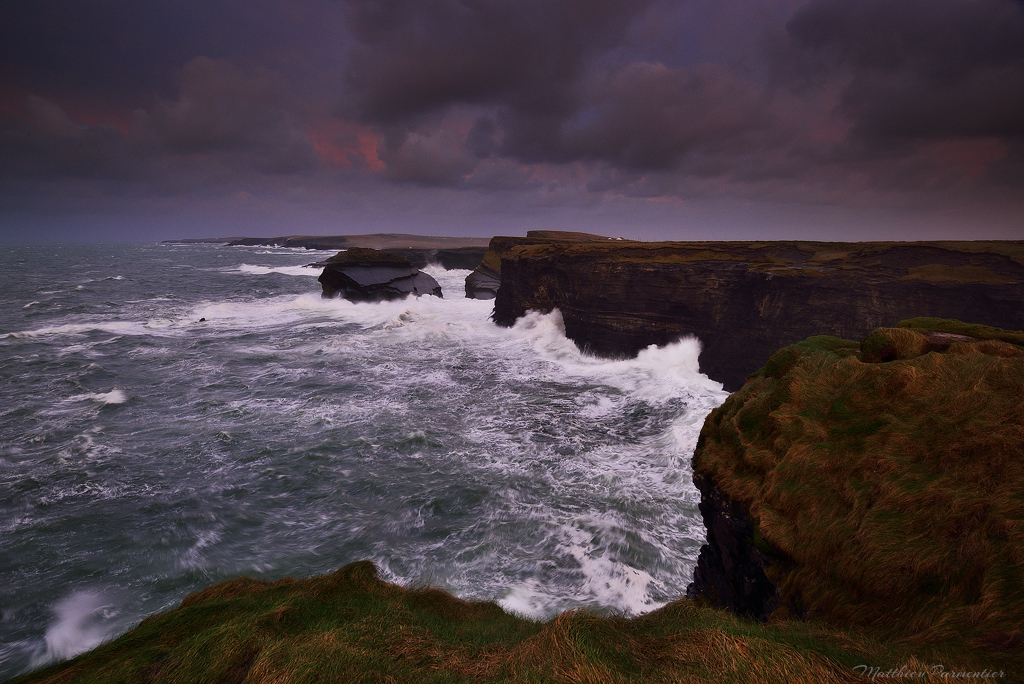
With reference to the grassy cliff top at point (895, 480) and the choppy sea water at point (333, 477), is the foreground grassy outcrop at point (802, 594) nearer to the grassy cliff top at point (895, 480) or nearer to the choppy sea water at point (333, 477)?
the grassy cliff top at point (895, 480)

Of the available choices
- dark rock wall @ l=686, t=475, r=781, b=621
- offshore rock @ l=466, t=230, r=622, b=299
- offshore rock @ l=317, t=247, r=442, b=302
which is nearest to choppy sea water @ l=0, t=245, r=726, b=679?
dark rock wall @ l=686, t=475, r=781, b=621

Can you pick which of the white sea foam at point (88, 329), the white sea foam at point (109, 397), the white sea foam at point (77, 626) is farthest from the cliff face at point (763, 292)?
the white sea foam at point (88, 329)

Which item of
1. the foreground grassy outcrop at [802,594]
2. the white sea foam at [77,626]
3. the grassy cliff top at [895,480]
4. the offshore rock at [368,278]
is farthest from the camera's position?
the offshore rock at [368,278]

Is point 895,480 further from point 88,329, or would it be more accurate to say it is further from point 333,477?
point 88,329

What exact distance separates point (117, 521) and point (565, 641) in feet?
40.1

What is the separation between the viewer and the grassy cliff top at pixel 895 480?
12.9ft

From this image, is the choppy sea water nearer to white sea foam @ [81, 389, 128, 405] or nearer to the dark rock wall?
white sea foam @ [81, 389, 128, 405]

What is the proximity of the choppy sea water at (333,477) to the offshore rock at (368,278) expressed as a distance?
2095 cm

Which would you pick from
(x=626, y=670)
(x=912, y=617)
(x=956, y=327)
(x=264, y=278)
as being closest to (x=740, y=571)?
(x=912, y=617)

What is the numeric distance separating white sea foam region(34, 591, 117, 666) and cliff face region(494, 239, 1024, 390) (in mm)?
23195

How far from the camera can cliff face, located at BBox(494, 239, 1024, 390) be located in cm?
1827

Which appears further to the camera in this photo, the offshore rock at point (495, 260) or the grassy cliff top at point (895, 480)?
the offshore rock at point (495, 260)

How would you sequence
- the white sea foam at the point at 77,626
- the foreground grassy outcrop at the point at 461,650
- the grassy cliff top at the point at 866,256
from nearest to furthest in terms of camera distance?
1. the foreground grassy outcrop at the point at 461,650
2. the white sea foam at the point at 77,626
3. the grassy cliff top at the point at 866,256

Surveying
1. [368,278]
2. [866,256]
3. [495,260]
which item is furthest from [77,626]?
[495,260]
